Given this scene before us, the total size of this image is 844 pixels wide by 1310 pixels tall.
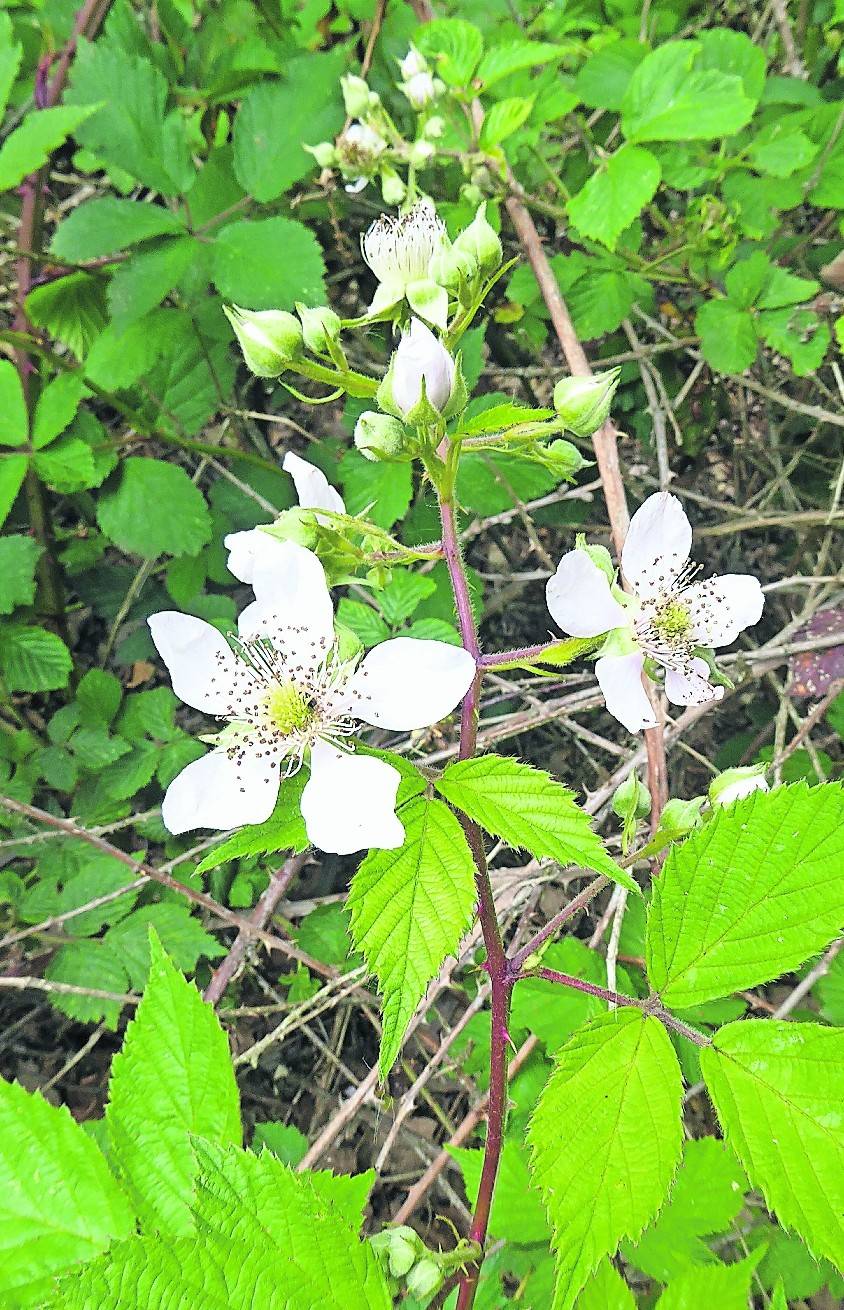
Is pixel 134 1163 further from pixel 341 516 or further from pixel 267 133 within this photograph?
pixel 267 133

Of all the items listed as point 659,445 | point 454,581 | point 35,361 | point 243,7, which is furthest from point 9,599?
point 243,7

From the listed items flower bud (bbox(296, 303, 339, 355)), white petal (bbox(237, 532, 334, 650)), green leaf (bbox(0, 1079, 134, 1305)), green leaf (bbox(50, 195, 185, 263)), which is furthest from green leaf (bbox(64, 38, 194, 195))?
green leaf (bbox(0, 1079, 134, 1305))

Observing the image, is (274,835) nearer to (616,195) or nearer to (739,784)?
(739,784)

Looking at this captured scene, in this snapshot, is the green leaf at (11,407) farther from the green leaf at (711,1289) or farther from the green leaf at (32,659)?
the green leaf at (711,1289)

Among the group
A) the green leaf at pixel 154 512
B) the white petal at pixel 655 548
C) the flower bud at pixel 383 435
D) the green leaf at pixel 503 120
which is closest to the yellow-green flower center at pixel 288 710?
the flower bud at pixel 383 435

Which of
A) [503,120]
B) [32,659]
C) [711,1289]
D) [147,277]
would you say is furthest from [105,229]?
[711,1289]

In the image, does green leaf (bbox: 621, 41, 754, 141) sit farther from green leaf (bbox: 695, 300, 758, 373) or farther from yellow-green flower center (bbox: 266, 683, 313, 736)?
yellow-green flower center (bbox: 266, 683, 313, 736)
